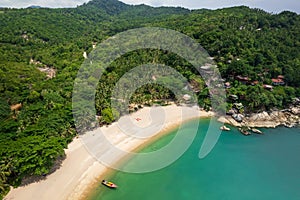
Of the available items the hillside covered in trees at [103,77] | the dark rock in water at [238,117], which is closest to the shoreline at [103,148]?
the dark rock in water at [238,117]

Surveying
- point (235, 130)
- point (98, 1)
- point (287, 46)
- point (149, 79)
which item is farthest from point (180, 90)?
point (98, 1)

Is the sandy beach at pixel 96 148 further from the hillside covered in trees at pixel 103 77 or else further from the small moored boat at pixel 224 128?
the small moored boat at pixel 224 128

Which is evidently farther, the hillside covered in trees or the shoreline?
the hillside covered in trees

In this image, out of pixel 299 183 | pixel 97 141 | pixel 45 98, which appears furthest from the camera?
pixel 45 98

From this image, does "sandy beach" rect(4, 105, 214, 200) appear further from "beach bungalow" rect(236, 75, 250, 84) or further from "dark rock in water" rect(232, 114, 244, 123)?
"beach bungalow" rect(236, 75, 250, 84)

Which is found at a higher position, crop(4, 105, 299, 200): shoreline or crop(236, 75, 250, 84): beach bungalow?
crop(236, 75, 250, 84): beach bungalow

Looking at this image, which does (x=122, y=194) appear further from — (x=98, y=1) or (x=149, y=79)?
(x=98, y=1)

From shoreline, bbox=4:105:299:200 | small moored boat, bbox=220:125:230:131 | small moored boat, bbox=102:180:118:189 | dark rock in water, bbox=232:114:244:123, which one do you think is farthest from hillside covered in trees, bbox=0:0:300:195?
small moored boat, bbox=220:125:230:131
